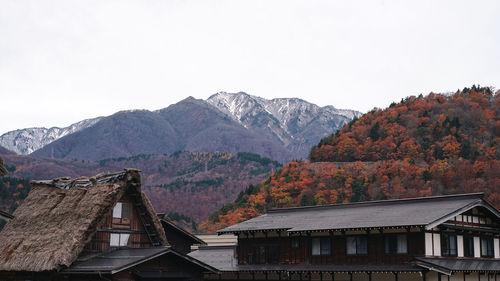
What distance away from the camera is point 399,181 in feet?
229

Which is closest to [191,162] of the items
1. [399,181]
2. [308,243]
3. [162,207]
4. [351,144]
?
[162,207]

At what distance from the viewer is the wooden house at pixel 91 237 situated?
74.8 feet

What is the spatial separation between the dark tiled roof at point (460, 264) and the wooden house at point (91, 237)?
1047cm

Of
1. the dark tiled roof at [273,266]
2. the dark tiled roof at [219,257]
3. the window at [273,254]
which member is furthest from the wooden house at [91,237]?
the dark tiled roof at [219,257]

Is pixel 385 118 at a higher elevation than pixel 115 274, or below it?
higher

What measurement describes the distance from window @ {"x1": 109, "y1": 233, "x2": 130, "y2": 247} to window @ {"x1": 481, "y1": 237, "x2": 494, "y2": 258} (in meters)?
20.2

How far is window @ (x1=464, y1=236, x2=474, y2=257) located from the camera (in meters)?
30.9

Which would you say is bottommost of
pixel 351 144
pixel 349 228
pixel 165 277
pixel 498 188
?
pixel 165 277

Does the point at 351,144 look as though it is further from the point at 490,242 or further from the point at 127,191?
the point at 127,191

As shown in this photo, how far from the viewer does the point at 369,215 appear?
31766 millimetres

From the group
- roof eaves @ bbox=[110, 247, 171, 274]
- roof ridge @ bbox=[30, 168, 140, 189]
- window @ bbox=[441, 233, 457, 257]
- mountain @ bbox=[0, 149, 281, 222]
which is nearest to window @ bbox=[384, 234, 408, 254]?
window @ bbox=[441, 233, 457, 257]

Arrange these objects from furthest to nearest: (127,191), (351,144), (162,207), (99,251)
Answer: (162,207) < (351,144) < (127,191) < (99,251)

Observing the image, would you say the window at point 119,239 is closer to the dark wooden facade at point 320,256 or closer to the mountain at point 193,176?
the dark wooden facade at point 320,256

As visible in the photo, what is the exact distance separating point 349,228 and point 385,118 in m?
61.8
